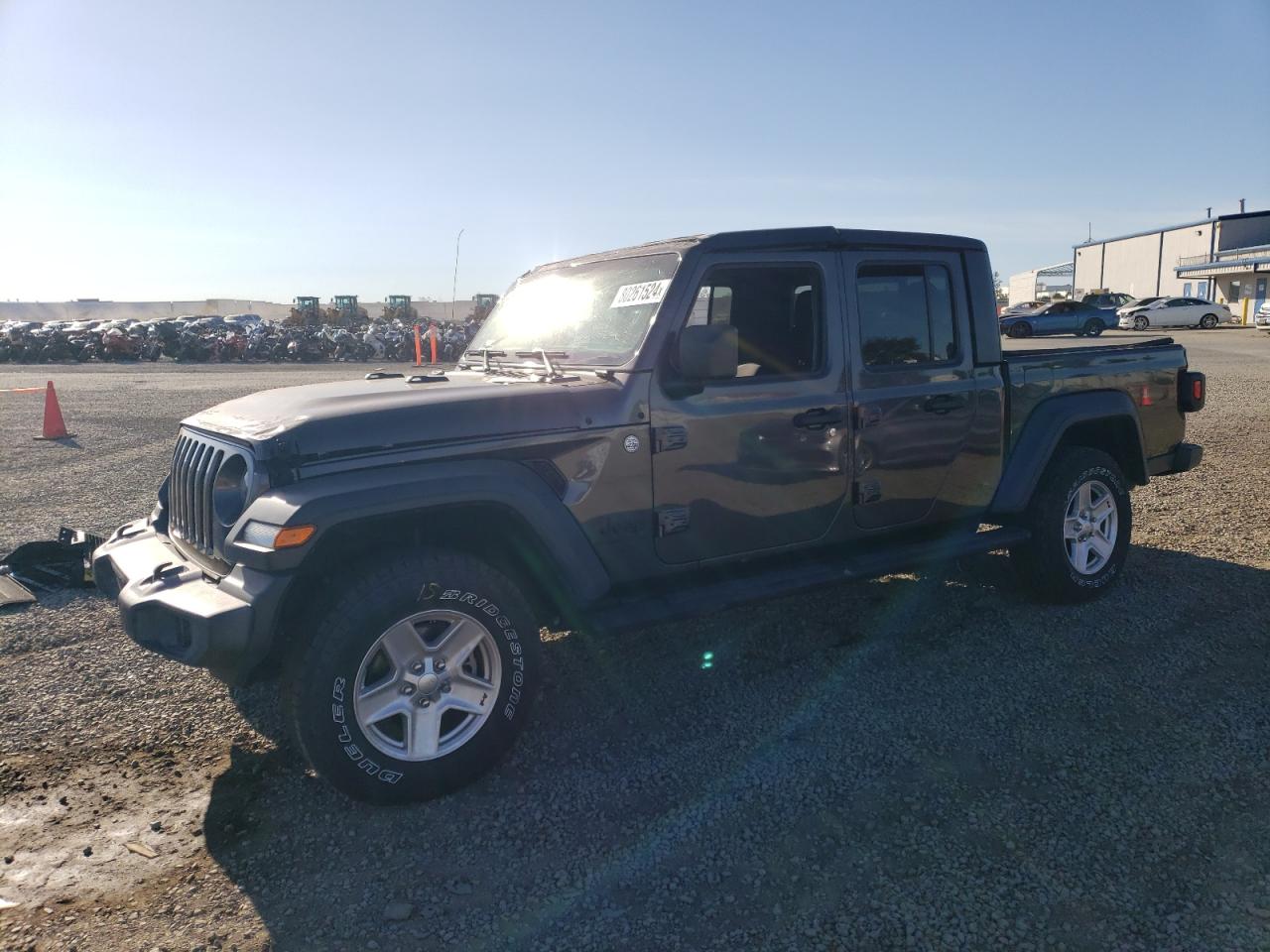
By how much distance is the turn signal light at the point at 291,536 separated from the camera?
2.97 metres

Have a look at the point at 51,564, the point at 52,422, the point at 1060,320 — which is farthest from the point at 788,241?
the point at 1060,320

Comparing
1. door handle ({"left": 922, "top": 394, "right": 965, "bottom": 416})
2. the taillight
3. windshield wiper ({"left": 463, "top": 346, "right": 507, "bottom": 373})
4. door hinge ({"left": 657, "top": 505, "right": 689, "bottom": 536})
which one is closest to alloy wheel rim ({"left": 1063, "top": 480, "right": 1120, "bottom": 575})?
the taillight

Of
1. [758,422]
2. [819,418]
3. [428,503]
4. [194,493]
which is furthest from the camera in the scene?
[819,418]

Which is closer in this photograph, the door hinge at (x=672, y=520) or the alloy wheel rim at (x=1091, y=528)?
the door hinge at (x=672, y=520)

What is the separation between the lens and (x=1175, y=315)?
3981 cm

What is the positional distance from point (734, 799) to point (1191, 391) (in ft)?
13.8

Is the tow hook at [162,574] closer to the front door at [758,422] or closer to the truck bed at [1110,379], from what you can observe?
the front door at [758,422]

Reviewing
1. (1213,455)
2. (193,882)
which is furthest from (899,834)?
(1213,455)

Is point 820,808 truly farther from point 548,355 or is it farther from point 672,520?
point 548,355

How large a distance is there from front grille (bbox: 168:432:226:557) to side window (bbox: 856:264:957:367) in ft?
9.67

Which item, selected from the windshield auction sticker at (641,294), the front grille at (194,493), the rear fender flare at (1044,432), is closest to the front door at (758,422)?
the windshield auction sticker at (641,294)

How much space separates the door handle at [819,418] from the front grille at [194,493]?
95.7 inches

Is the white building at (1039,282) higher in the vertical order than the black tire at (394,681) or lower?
higher

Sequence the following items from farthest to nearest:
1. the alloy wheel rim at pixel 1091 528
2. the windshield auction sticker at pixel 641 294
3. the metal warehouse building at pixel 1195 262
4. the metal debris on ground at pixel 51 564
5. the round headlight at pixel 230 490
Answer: the metal warehouse building at pixel 1195 262, the metal debris on ground at pixel 51 564, the alloy wheel rim at pixel 1091 528, the windshield auction sticker at pixel 641 294, the round headlight at pixel 230 490
